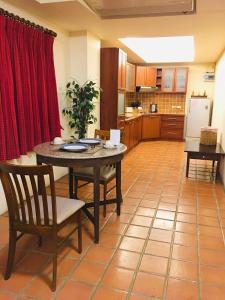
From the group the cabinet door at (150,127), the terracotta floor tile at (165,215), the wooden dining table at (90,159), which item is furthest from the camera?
the cabinet door at (150,127)

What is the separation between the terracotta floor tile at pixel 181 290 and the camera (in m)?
1.75

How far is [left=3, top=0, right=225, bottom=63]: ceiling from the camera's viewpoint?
2.94 meters

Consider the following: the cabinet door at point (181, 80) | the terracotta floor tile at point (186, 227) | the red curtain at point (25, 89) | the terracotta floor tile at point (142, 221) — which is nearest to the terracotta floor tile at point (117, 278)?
the terracotta floor tile at point (142, 221)

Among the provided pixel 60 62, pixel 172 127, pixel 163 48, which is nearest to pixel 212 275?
pixel 60 62

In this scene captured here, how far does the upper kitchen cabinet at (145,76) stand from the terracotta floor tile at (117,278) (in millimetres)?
6242

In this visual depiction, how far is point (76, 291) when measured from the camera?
1.78 metres

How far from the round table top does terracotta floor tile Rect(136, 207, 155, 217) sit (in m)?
0.89

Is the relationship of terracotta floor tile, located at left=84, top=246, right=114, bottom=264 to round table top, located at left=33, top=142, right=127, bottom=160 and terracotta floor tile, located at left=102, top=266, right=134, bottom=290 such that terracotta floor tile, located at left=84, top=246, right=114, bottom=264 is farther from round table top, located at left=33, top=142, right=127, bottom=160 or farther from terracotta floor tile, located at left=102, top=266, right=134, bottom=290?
round table top, located at left=33, top=142, right=127, bottom=160

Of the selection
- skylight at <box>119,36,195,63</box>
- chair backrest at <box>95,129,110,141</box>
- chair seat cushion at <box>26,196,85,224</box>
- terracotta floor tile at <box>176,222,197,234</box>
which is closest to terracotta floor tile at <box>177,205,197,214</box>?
terracotta floor tile at <box>176,222,197,234</box>

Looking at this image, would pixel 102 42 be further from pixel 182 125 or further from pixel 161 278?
pixel 161 278

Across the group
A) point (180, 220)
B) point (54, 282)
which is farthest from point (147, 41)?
point (54, 282)

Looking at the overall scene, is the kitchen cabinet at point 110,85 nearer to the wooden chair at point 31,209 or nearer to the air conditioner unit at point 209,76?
the wooden chair at point 31,209

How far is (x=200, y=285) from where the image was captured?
1.87 m

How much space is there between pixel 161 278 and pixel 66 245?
2.95 feet
